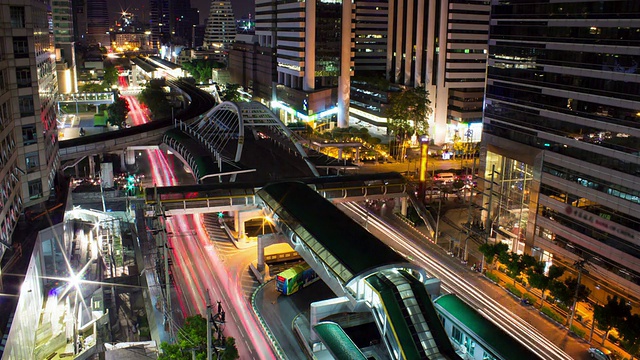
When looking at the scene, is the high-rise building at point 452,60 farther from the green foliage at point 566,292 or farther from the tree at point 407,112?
the green foliage at point 566,292

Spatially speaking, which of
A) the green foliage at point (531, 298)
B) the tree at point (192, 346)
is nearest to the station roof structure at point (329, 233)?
the tree at point (192, 346)

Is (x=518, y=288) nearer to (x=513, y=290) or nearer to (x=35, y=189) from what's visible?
(x=513, y=290)

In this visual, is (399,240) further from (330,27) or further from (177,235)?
(330,27)

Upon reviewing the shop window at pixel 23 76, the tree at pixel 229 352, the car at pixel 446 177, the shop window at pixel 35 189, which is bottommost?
the car at pixel 446 177

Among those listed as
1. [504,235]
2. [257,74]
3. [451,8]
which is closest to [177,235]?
[504,235]

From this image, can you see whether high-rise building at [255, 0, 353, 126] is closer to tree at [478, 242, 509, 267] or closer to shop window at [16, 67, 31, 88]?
tree at [478, 242, 509, 267]

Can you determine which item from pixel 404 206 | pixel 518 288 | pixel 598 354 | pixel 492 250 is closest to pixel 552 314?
pixel 518 288

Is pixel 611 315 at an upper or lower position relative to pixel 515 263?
lower
